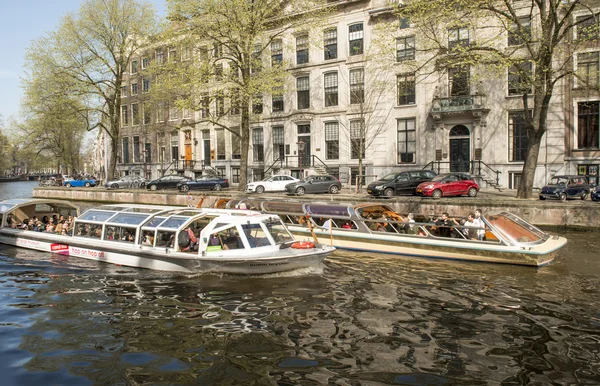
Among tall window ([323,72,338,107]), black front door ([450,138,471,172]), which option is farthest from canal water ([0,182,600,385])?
tall window ([323,72,338,107])

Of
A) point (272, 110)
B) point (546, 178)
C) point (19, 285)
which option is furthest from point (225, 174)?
point (19, 285)

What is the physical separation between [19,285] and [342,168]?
27.9 meters

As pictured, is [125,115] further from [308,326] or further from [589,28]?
[308,326]

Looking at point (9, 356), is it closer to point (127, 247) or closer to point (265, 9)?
point (127, 247)

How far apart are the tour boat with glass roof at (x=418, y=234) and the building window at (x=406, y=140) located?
16145mm

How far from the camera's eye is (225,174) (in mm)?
44625

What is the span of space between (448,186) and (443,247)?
37.6 ft

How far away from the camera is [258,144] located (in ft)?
141

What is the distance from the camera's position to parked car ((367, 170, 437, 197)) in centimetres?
2723

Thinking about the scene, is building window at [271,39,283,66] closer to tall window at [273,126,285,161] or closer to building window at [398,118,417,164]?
tall window at [273,126,285,161]

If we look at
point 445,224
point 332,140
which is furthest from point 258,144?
point 445,224

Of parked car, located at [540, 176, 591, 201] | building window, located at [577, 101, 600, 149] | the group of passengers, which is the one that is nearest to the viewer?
the group of passengers

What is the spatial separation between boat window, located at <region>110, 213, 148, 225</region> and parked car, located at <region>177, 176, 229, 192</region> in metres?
21.6

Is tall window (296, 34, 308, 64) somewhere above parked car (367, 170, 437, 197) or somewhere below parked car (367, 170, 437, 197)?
above
